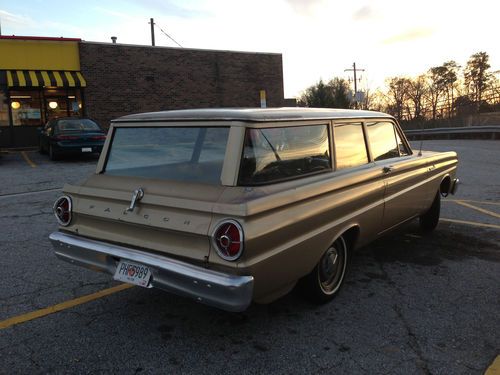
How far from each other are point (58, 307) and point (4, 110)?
63.3ft

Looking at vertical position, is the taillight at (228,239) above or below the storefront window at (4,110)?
below

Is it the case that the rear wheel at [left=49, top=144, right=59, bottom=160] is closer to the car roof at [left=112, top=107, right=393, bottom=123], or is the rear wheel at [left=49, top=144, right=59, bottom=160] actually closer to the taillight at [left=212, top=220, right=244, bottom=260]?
the car roof at [left=112, top=107, right=393, bottom=123]

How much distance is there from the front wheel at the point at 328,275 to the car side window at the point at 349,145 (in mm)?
698

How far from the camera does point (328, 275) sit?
153 inches

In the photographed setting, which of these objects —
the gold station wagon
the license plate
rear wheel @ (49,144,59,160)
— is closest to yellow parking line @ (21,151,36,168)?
rear wheel @ (49,144,59,160)

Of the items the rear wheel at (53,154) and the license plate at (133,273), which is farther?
the rear wheel at (53,154)

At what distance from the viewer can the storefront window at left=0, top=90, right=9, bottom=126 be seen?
20047mm

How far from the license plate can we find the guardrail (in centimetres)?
2260

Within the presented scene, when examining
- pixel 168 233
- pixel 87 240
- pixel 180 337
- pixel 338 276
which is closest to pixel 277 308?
pixel 338 276

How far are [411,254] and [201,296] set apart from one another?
10.2 feet

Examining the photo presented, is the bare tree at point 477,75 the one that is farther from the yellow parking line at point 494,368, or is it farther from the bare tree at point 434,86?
the yellow parking line at point 494,368

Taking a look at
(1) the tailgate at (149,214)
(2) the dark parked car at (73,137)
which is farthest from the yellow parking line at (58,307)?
(2) the dark parked car at (73,137)

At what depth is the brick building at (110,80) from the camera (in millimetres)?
20078

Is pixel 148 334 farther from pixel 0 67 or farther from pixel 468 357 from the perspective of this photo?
pixel 0 67
